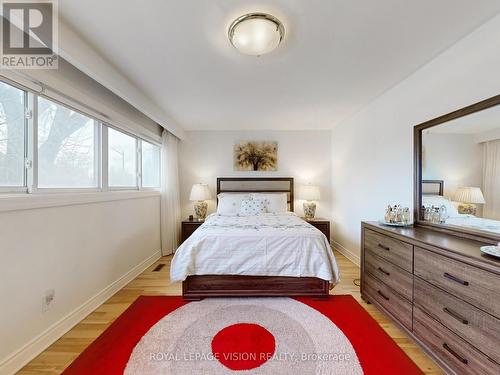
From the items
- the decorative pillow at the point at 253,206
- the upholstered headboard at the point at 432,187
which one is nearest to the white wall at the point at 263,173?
the decorative pillow at the point at 253,206

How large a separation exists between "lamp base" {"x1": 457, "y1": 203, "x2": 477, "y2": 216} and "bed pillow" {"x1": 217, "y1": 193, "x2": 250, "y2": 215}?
2799 millimetres

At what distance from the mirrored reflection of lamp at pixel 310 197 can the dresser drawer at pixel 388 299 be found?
194 cm

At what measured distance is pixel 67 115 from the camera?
2016 mm

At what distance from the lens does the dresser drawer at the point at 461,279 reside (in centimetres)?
115

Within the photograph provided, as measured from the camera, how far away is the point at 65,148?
6.64 feet

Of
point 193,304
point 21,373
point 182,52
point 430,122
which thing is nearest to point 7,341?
point 21,373

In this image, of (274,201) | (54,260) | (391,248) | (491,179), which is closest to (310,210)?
(274,201)

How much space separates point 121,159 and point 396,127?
3.39m

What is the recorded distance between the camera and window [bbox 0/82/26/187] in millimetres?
1493

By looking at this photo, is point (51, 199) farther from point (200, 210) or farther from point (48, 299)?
point (200, 210)

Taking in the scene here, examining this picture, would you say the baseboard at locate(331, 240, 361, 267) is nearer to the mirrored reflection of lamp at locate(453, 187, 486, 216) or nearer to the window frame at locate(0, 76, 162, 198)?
the mirrored reflection of lamp at locate(453, 187, 486, 216)

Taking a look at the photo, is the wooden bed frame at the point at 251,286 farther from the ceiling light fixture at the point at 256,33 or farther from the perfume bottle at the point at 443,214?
the ceiling light fixture at the point at 256,33

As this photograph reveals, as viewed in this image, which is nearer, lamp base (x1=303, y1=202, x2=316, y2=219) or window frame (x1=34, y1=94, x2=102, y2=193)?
window frame (x1=34, y1=94, x2=102, y2=193)

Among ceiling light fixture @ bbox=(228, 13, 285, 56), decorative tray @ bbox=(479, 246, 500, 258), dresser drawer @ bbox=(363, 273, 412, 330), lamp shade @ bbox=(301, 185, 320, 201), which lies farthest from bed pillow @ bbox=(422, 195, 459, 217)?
lamp shade @ bbox=(301, 185, 320, 201)
